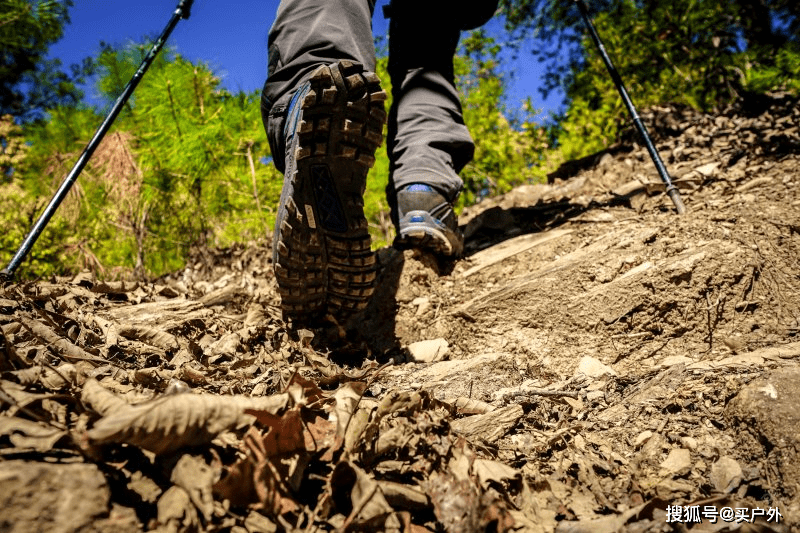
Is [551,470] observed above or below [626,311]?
below

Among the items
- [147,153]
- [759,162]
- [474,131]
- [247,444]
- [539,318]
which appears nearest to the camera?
[247,444]

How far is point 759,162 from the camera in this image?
2482 mm

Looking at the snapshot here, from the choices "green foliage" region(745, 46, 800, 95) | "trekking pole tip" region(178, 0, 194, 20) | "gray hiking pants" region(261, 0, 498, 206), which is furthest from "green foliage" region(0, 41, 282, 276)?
"green foliage" region(745, 46, 800, 95)

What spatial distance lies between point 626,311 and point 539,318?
0.30 meters

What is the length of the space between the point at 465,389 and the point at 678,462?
0.59 m

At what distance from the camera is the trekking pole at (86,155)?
176 centimetres

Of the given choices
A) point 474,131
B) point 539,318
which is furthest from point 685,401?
point 474,131

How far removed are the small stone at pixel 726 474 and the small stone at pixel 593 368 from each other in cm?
49

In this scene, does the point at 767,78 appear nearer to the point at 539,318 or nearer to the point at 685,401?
the point at 539,318

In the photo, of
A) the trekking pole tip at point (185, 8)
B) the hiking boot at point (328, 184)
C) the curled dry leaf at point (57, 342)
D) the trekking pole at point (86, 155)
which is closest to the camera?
the curled dry leaf at point (57, 342)

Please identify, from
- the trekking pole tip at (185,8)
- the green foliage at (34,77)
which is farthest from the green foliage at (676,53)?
the green foliage at (34,77)

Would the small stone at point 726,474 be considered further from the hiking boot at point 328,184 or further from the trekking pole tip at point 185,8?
the trekking pole tip at point 185,8

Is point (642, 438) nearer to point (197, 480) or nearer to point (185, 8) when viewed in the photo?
point (197, 480)

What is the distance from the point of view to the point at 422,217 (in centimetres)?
212
